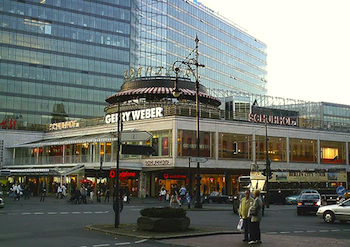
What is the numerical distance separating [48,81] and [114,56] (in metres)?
15.4

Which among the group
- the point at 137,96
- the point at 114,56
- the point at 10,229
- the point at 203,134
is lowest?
the point at 10,229

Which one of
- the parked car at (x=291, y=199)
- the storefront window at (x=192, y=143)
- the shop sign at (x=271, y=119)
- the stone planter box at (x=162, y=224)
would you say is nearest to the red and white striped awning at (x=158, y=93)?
the shop sign at (x=271, y=119)

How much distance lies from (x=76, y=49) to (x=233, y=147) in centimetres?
5133

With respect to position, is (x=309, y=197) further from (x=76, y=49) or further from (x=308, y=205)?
(x=76, y=49)

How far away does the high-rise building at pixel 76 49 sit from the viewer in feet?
302

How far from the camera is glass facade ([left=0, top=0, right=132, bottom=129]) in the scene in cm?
9156

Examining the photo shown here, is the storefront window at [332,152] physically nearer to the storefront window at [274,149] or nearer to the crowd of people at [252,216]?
the storefront window at [274,149]

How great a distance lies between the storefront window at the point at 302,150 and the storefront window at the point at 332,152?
1.67 meters

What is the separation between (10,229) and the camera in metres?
20.1

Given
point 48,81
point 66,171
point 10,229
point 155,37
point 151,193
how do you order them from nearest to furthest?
point 10,229 < point 66,171 < point 151,193 < point 48,81 < point 155,37

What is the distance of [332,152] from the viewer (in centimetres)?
6825

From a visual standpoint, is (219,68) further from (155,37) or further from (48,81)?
(48,81)

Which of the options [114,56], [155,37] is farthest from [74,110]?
[155,37]

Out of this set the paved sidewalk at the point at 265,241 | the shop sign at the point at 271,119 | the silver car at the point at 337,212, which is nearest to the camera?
the paved sidewalk at the point at 265,241
